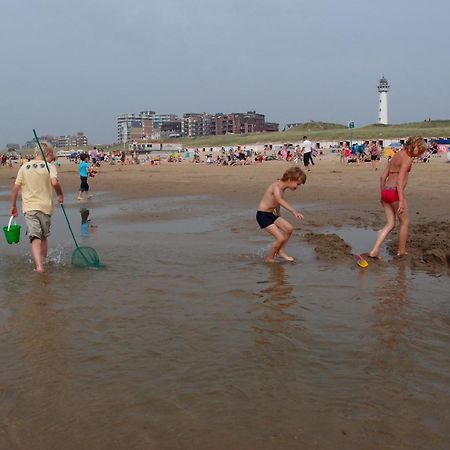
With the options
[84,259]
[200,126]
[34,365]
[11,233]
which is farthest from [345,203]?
[200,126]

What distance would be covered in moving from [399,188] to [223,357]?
3.94 meters

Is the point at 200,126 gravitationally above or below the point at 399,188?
above

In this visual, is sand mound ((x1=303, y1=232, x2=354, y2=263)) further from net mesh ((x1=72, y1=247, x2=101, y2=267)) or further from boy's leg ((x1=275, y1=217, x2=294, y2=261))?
net mesh ((x1=72, y1=247, x2=101, y2=267))

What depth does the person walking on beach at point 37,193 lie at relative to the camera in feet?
20.4

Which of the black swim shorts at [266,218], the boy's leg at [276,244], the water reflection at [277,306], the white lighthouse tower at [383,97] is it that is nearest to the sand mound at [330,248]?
the boy's leg at [276,244]

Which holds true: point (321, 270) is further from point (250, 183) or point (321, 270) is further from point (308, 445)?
point (250, 183)

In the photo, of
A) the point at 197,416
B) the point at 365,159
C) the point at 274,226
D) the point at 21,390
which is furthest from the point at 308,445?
the point at 365,159

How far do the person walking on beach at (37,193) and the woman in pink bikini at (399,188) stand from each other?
13.0 feet

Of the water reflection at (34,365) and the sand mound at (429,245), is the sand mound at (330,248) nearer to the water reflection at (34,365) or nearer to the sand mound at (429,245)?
the sand mound at (429,245)

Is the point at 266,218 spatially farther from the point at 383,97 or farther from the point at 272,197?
the point at 383,97

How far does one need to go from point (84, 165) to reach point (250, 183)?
5972mm

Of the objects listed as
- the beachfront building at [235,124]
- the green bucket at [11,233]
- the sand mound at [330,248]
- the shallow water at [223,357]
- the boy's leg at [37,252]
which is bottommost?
the shallow water at [223,357]

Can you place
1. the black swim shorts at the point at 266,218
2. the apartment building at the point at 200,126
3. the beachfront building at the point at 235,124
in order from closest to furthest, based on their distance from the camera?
the black swim shorts at the point at 266,218 < the beachfront building at the point at 235,124 < the apartment building at the point at 200,126

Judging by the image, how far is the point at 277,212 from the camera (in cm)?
698
